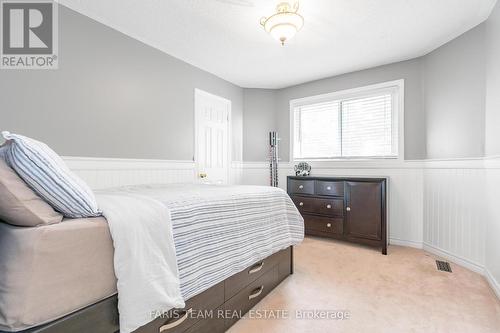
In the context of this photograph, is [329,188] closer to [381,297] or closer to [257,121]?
[381,297]

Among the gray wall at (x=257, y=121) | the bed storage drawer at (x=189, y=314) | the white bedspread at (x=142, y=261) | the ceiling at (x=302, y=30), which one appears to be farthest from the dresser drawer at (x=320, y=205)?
the white bedspread at (x=142, y=261)

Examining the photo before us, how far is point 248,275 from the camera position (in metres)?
1.71

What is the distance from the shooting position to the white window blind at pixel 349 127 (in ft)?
11.3

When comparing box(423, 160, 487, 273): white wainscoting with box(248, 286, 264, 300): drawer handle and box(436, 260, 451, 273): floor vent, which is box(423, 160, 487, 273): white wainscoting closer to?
box(436, 260, 451, 273): floor vent

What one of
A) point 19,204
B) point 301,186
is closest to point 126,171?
point 19,204

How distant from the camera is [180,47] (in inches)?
118

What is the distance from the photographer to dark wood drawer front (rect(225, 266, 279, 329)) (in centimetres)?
155

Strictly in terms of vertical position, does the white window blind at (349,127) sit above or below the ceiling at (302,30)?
below

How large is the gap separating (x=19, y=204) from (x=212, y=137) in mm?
3156

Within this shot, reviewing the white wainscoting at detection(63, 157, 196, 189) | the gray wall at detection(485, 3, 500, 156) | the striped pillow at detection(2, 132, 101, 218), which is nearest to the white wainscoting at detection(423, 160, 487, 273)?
the gray wall at detection(485, 3, 500, 156)

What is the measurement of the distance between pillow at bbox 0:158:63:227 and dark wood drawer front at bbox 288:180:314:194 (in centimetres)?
313

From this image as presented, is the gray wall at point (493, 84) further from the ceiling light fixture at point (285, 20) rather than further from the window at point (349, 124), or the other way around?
the ceiling light fixture at point (285, 20)

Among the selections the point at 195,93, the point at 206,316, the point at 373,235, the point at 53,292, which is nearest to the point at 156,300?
the point at 53,292

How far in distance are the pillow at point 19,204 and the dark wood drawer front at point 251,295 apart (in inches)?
44.1
